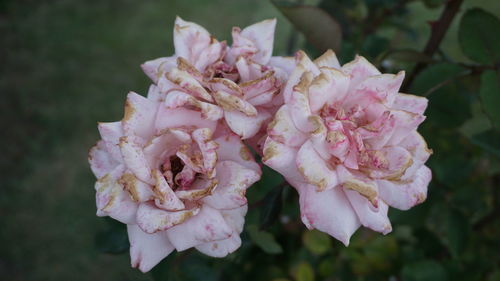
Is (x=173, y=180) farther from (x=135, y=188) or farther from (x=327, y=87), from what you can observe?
(x=327, y=87)

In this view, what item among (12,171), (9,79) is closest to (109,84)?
(9,79)

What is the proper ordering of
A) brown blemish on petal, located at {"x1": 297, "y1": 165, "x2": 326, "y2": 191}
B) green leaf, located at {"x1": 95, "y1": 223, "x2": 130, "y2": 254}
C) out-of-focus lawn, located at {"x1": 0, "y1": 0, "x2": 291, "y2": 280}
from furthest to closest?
out-of-focus lawn, located at {"x1": 0, "y1": 0, "x2": 291, "y2": 280}
green leaf, located at {"x1": 95, "y1": 223, "x2": 130, "y2": 254}
brown blemish on petal, located at {"x1": 297, "y1": 165, "x2": 326, "y2": 191}

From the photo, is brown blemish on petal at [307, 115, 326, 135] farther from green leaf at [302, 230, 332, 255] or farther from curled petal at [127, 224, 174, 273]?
green leaf at [302, 230, 332, 255]

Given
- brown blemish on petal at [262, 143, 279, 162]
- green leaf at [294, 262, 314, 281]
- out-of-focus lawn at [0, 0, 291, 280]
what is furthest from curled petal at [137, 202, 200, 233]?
out-of-focus lawn at [0, 0, 291, 280]

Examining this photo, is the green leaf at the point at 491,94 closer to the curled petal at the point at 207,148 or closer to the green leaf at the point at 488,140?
the green leaf at the point at 488,140

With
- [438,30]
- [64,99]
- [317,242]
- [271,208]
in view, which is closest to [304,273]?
[317,242]
